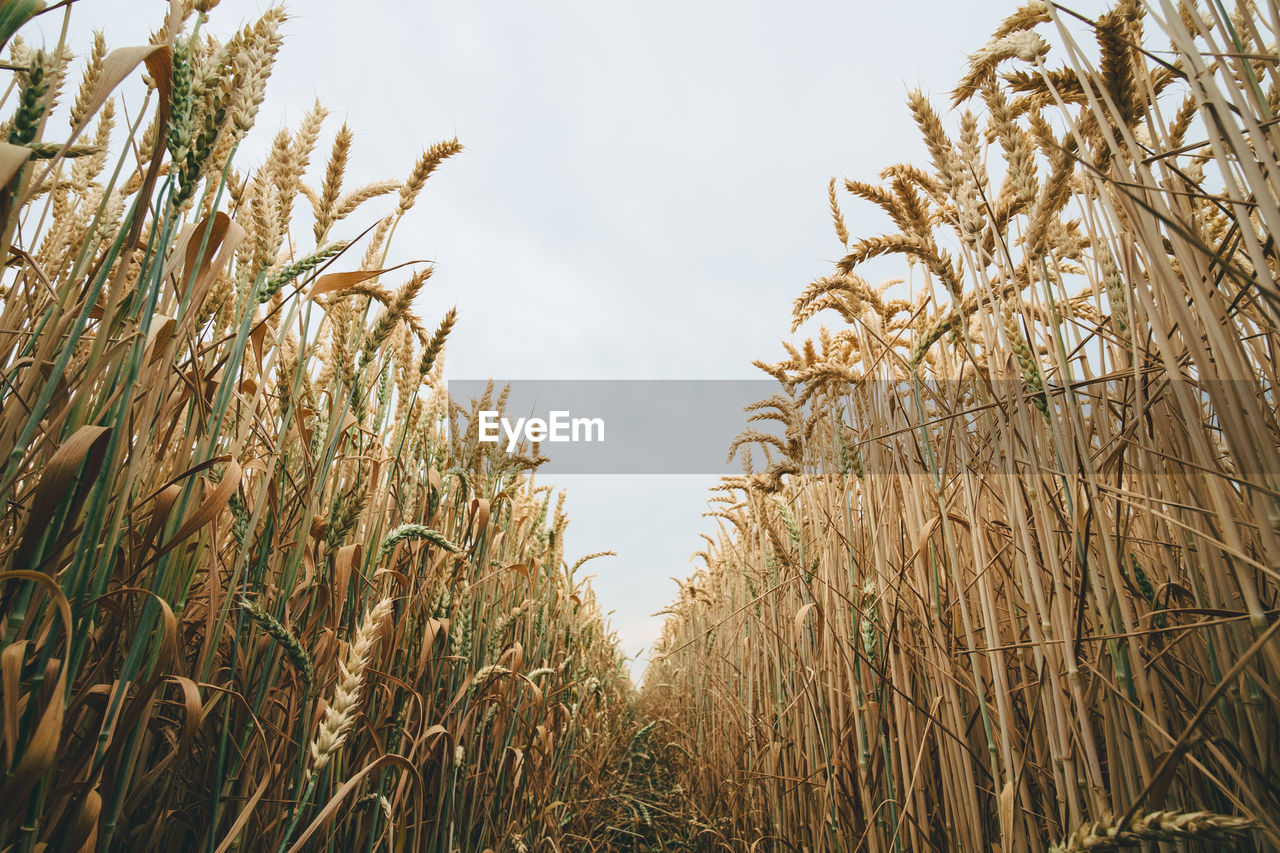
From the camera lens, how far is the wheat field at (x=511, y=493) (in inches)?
24.5

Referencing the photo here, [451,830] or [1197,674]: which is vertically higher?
[1197,674]

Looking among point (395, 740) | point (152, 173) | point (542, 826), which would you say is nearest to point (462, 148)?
point (152, 173)

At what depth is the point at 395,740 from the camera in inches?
40.6

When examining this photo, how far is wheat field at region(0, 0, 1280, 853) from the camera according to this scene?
0.62 meters

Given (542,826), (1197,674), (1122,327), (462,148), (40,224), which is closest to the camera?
(1197,674)

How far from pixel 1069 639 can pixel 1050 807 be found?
40 centimetres

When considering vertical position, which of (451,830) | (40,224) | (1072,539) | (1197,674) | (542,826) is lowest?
(542,826)

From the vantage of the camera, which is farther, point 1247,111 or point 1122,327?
point 1122,327

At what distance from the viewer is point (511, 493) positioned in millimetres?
1868

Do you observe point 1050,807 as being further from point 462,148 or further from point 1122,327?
point 462,148

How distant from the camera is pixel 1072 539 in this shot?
0.91m

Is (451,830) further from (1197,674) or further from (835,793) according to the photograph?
(1197,674)

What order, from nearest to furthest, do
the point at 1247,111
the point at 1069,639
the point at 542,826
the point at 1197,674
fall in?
the point at 1247,111 → the point at 1069,639 → the point at 1197,674 → the point at 542,826

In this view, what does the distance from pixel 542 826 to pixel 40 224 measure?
2.01m
